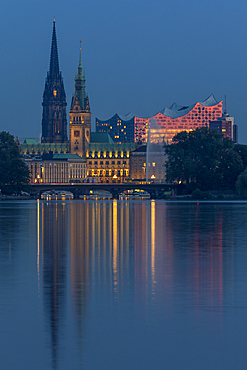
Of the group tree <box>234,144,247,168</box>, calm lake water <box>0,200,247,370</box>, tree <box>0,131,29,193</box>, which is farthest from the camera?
tree <box>234,144,247,168</box>

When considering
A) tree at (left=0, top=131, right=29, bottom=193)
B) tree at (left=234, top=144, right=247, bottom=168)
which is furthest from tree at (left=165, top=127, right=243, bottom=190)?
tree at (left=0, top=131, right=29, bottom=193)

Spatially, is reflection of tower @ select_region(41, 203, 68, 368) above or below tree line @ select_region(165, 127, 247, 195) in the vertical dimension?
below

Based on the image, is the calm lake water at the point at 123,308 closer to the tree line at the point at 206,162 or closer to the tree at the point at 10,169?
the tree line at the point at 206,162

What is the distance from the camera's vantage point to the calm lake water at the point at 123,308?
14148mm

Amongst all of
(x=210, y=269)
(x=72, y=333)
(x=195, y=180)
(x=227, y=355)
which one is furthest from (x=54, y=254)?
(x=195, y=180)

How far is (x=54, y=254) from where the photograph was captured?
34375mm

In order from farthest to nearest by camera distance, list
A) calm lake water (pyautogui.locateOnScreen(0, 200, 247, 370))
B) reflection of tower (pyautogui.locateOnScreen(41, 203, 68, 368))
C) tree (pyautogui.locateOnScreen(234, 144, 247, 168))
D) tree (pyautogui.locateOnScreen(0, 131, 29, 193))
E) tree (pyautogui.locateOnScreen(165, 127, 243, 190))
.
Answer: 1. tree (pyautogui.locateOnScreen(234, 144, 247, 168))
2. tree (pyautogui.locateOnScreen(0, 131, 29, 193))
3. tree (pyautogui.locateOnScreen(165, 127, 243, 190))
4. reflection of tower (pyautogui.locateOnScreen(41, 203, 68, 368))
5. calm lake water (pyautogui.locateOnScreen(0, 200, 247, 370))

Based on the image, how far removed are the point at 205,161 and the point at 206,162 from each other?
39 cm

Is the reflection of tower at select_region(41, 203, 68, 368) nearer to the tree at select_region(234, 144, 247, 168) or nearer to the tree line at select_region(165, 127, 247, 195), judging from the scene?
the tree line at select_region(165, 127, 247, 195)

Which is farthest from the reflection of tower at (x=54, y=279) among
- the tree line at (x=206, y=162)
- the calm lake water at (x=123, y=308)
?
the tree line at (x=206, y=162)

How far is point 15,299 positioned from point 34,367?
7379 mm

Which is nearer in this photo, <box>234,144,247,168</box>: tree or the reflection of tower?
the reflection of tower

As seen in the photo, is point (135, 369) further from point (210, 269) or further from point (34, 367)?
point (210, 269)

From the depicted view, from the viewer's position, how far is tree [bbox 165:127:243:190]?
166500 mm
